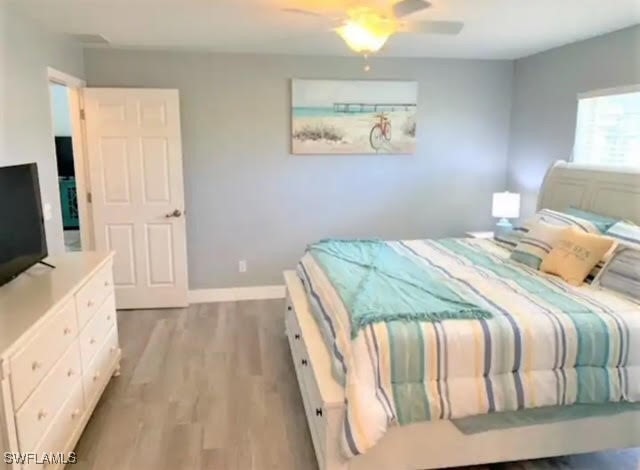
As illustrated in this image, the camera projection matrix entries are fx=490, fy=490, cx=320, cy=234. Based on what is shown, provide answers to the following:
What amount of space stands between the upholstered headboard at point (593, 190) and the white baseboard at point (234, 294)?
2673 mm

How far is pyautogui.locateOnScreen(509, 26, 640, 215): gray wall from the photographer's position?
3.66 metres

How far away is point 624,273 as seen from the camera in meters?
2.72

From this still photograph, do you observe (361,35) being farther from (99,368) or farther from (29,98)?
(99,368)

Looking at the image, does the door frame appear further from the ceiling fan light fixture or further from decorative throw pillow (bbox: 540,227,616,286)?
decorative throw pillow (bbox: 540,227,616,286)

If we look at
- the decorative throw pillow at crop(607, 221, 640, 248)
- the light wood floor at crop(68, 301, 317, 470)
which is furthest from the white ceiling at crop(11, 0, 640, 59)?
the light wood floor at crop(68, 301, 317, 470)

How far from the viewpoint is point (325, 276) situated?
3105mm

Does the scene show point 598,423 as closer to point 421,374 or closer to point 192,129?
point 421,374

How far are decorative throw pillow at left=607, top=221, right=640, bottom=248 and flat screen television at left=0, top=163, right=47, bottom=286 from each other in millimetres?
3387

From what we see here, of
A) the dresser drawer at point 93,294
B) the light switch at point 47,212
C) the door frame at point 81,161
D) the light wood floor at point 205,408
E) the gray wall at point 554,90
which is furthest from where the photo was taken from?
the door frame at point 81,161

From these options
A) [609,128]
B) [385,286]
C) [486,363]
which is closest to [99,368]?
[385,286]

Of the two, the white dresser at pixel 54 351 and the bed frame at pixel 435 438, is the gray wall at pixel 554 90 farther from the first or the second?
the white dresser at pixel 54 351

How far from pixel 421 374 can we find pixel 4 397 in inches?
65.0

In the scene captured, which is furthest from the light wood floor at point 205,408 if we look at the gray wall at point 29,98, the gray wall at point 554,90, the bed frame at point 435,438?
the gray wall at point 554,90

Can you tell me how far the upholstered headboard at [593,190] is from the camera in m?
3.30
